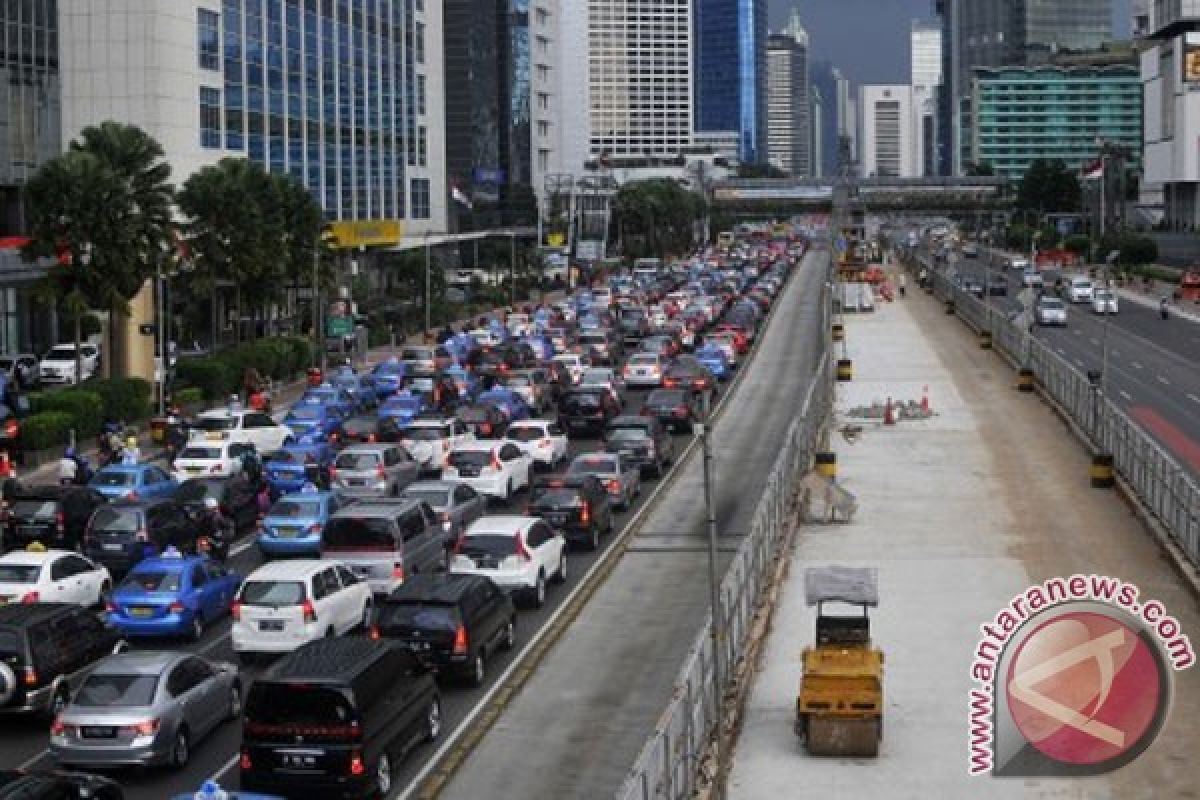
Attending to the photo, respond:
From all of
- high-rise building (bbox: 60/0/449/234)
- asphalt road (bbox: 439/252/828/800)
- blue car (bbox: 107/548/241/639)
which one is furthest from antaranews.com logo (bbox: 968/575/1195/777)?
high-rise building (bbox: 60/0/449/234)

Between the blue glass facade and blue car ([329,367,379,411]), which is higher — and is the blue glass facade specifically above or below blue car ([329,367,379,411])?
above

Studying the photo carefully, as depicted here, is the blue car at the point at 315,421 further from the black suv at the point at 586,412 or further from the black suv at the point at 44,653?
the black suv at the point at 44,653

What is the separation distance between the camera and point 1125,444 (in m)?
45.2

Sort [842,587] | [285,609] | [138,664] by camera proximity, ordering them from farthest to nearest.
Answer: [285,609]
[842,587]
[138,664]

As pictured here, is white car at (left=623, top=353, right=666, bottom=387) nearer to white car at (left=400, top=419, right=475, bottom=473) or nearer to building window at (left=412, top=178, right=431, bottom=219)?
white car at (left=400, top=419, right=475, bottom=473)

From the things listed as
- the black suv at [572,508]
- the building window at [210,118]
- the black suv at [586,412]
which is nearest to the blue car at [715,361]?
the black suv at [586,412]

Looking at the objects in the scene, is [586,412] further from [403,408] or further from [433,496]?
[433,496]

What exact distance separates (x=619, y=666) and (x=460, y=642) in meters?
3.07

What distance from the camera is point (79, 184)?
61.7m

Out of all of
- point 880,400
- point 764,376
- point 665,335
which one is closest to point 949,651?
point 880,400

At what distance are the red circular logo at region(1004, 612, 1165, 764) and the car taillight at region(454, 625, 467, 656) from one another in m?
7.99

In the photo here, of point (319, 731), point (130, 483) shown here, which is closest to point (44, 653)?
point (319, 731)

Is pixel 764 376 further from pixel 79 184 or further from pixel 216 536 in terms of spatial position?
pixel 216 536

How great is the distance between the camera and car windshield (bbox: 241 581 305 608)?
27.3 metres
